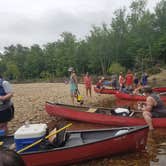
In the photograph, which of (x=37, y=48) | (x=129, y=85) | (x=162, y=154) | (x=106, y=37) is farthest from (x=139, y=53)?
Answer: (x=162, y=154)

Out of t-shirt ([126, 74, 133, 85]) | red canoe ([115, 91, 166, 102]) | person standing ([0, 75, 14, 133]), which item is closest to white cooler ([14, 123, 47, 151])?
person standing ([0, 75, 14, 133])

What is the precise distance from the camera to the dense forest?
53781 millimetres

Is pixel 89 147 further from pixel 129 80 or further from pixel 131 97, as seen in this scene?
pixel 129 80

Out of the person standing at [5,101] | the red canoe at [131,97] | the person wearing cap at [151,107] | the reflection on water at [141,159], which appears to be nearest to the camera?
the reflection on water at [141,159]

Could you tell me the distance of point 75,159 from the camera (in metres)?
6.58

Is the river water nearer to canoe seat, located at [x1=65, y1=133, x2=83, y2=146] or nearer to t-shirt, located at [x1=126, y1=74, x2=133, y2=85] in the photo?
canoe seat, located at [x1=65, y1=133, x2=83, y2=146]

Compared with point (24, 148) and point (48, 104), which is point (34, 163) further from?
point (48, 104)

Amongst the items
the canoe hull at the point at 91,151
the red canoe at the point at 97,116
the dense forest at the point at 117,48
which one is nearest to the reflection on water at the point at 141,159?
the canoe hull at the point at 91,151

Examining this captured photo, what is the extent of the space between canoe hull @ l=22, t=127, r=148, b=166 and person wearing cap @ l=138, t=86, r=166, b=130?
1.65 meters

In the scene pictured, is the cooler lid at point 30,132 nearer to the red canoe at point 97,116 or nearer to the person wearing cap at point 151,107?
the person wearing cap at point 151,107

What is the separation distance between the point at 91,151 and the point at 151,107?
3054mm

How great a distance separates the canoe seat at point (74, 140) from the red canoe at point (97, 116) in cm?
272

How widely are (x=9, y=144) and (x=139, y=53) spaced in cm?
4915

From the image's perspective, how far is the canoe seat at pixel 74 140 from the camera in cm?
719
